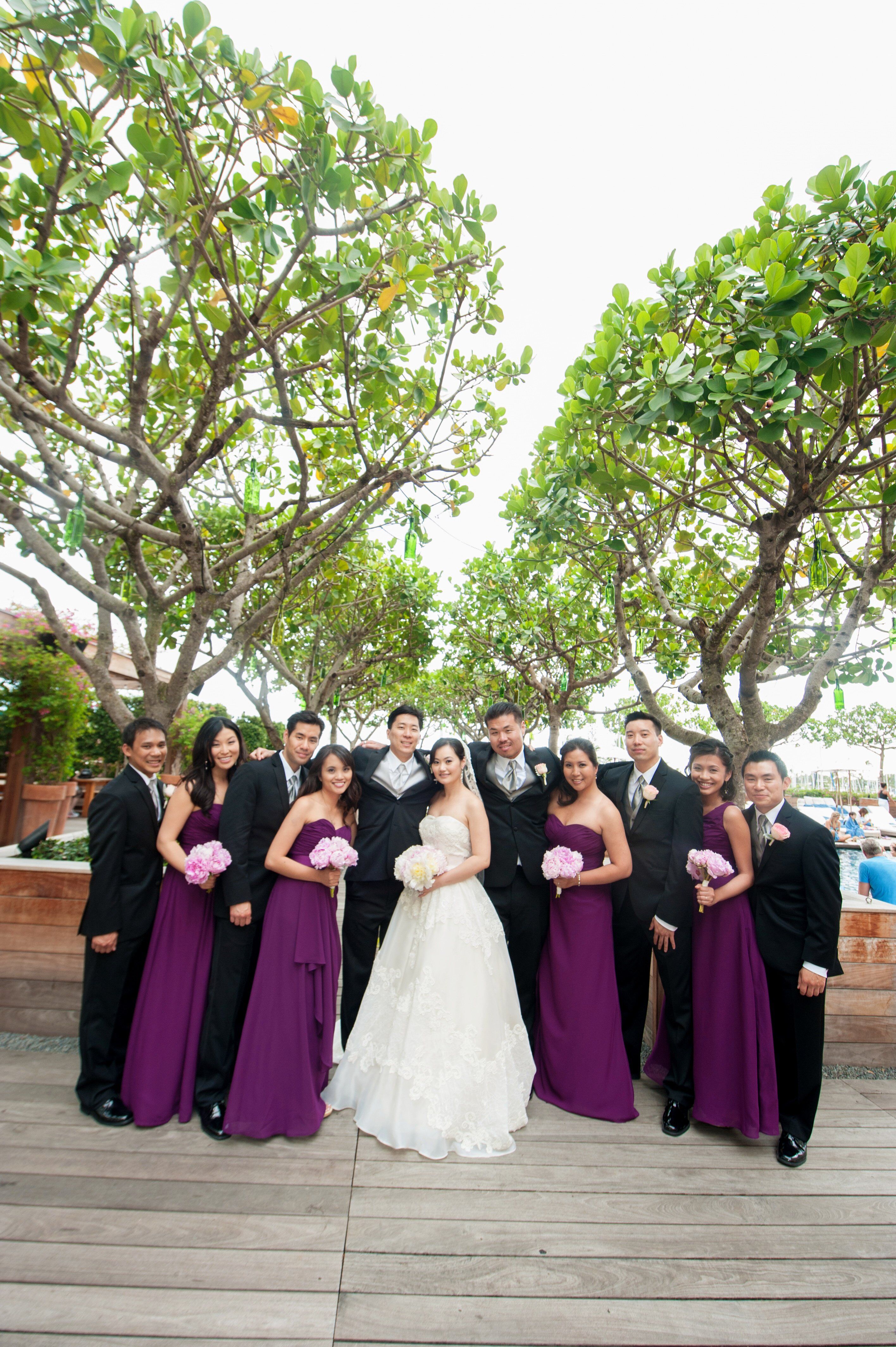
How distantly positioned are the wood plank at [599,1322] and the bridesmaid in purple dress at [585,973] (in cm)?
119

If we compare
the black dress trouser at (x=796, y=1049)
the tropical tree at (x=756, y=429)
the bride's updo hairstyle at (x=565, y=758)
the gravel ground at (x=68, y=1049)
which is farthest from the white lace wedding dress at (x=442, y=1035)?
the tropical tree at (x=756, y=429)

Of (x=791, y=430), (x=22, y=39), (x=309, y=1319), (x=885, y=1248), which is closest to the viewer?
(x=309, y=1319)

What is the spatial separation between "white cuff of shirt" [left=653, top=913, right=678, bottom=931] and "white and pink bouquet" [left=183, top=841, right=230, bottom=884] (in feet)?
7.14

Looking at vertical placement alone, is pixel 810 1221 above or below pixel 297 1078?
below

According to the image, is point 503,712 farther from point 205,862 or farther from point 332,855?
point 205,862

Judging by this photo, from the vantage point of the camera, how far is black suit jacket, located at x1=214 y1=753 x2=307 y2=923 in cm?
310

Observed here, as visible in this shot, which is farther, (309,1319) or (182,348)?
(182,348)

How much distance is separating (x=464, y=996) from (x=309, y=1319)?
135 cm

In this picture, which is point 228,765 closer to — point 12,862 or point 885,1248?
point 12,862

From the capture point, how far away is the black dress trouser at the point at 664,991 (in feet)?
10.8

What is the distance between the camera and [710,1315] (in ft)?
6.72

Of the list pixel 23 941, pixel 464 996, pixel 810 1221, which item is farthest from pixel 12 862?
pixel 810 1221

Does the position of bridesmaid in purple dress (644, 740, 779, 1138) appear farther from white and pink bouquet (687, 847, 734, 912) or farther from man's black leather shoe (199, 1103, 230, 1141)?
man's black leather shoe (199, 1103, 230, 1141)

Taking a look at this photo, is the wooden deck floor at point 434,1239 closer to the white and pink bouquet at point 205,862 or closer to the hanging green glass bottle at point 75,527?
the white and pink bouquet at point 205,862
